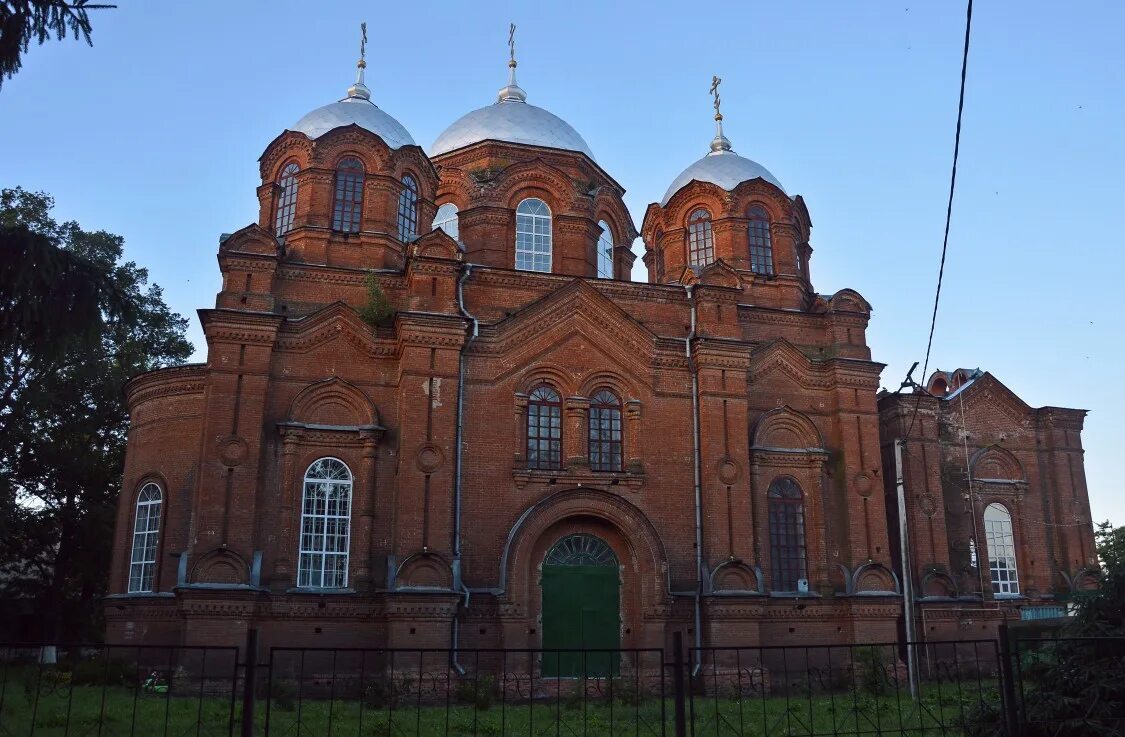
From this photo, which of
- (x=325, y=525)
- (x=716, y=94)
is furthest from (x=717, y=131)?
(x=325, y=525)

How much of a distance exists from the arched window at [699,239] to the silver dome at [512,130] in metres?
3.23

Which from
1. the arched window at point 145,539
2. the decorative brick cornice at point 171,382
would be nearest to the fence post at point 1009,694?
the decorative brick cornice at point 171,382

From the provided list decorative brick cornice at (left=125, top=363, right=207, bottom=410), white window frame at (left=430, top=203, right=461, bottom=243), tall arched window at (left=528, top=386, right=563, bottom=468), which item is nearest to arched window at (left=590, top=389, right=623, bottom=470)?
tall arched window at (left=528, top=386, right=563, bottom=468)

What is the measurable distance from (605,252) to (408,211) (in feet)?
16.6

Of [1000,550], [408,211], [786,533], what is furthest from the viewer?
[1000,550]

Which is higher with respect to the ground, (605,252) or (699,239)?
(699,239)

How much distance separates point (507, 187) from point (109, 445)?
1421 cm

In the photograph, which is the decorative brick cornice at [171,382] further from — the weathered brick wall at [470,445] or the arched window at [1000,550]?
the arched window at [1000,550]

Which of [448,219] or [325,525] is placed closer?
[325,525]

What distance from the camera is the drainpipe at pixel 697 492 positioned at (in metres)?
18.2

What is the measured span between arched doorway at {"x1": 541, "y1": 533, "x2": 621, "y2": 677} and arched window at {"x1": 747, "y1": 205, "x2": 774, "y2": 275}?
8558 millimetres

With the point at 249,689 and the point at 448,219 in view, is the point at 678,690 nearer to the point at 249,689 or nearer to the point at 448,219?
the point at 249,689

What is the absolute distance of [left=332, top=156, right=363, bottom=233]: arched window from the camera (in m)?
20.8

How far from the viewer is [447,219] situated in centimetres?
2388
